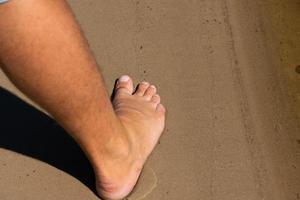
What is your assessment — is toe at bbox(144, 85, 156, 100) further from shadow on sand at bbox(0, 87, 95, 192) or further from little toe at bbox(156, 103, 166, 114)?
shadow on sand at bbox(0, 87, 95, 192)

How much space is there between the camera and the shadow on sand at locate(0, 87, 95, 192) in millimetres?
1737

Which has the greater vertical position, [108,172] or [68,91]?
[68,91]

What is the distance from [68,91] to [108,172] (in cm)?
37

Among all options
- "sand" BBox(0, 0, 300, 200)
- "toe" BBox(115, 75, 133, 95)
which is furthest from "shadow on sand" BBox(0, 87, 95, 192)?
"toe" BBox(115, 75, 133, 95)

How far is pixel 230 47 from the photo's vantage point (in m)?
2.15

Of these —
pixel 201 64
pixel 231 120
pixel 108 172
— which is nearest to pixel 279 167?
pixel 231 120

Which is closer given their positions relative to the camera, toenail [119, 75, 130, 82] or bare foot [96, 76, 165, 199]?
bare foot [96, 76, 165, 199]

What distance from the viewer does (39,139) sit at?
70.3 inches

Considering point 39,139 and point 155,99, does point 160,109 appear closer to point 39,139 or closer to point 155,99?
point 155,99

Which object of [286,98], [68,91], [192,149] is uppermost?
[68,91]

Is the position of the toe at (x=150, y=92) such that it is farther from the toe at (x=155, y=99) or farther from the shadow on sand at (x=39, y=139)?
the shadow on sand at (x=39, y=139)

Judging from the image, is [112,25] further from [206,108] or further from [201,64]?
[206,108]

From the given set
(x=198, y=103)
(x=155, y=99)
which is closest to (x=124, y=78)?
(x=155, y=99)

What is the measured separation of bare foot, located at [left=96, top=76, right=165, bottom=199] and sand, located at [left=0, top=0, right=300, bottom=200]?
0.21 ft
